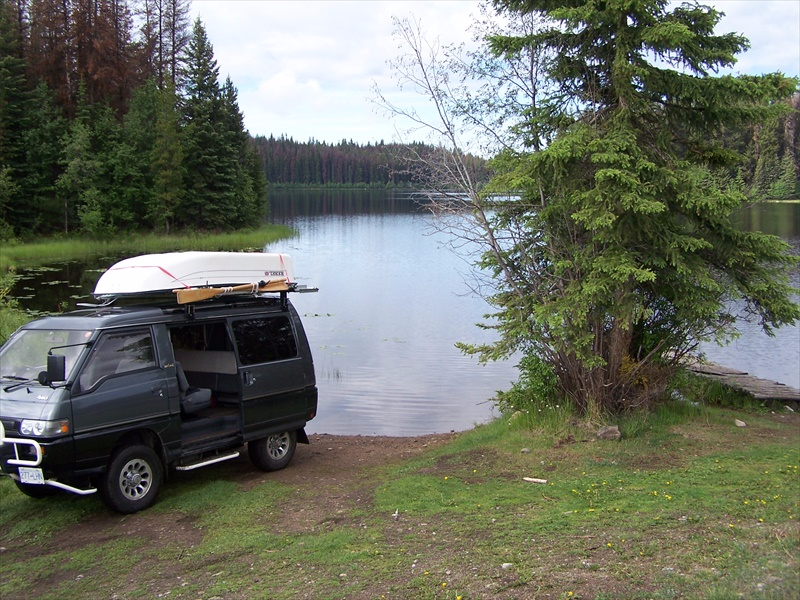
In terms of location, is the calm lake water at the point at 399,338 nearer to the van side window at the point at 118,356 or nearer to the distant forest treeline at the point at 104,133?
the van side window at the point at 118,356

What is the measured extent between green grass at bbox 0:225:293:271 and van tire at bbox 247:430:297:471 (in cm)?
3230

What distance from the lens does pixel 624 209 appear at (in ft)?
29.8

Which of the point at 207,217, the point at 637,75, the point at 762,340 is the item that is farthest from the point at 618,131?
the point at 207,217

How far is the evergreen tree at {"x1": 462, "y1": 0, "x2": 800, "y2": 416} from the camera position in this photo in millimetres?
9203

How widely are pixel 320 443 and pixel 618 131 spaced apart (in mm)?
6453

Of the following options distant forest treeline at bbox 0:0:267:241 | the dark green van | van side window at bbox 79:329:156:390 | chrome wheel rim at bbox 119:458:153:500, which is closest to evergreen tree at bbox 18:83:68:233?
distant forest treeline at bbox 0:0:267:241

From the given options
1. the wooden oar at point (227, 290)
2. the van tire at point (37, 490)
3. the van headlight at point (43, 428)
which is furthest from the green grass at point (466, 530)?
the wooden oar at point (227, 290)

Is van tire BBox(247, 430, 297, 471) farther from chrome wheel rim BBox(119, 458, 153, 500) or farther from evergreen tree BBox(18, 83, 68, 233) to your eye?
evergreen tree BBox(18, 83, 68, 233)

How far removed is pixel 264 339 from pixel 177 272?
1472 mm

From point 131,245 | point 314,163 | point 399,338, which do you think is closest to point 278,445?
point 399,338

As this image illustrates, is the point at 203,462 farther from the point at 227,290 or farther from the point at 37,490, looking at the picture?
the point at 227,290

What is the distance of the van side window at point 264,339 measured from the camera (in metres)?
9.27

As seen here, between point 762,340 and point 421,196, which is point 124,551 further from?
point 762,340

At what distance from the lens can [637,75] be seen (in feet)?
32.3
